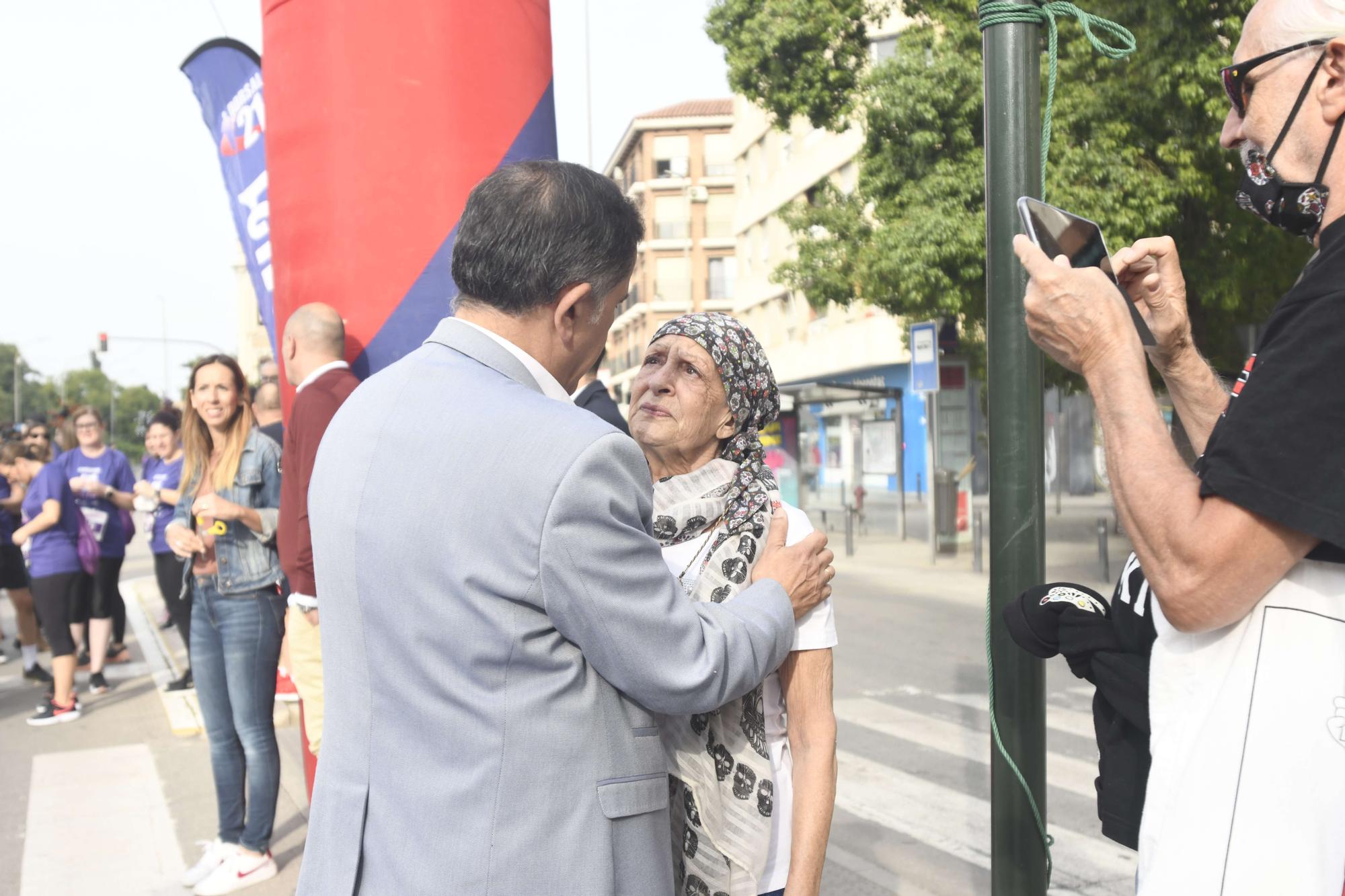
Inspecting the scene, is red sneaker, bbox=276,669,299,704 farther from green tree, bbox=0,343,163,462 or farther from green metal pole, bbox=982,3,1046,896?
green tree, bbox=0,343,163,462

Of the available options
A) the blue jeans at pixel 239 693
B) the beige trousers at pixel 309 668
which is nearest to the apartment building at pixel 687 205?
the blue jeans at pixel 239 693

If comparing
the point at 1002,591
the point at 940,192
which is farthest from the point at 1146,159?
the point at 1002,591

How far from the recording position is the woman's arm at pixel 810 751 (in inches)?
85.4

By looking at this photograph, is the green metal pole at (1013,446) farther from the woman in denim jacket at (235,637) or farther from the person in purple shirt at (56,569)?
the person in purple shirt at (56,569)

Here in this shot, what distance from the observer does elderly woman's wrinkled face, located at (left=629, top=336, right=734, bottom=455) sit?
2416 mm

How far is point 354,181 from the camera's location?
129 inches

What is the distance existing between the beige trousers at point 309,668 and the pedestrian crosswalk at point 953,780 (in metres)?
2.59

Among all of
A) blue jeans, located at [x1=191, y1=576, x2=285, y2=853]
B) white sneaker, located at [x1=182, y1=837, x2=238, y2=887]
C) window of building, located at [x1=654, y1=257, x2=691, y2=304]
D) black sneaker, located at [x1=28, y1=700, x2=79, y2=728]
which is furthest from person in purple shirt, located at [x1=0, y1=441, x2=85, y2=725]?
window of building, located at [x1=654, y1=257, x2=691, y2=304]

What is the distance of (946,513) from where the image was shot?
17.3 meters

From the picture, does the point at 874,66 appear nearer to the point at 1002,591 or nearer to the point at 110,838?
the point at 110,838

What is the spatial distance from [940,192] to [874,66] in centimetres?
209

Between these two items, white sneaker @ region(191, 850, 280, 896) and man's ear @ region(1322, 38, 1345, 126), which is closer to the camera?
man's ear @ region(1322, 38, 1345, 126)

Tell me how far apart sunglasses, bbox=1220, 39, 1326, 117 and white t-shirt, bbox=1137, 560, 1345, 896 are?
0.68 meters

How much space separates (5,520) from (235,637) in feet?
20.4
